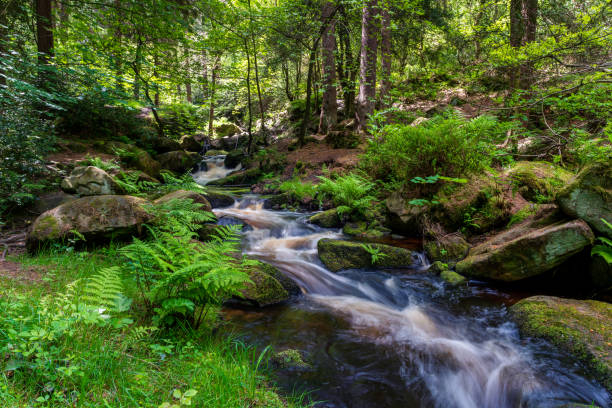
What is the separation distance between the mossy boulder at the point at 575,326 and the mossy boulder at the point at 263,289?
3.11 m

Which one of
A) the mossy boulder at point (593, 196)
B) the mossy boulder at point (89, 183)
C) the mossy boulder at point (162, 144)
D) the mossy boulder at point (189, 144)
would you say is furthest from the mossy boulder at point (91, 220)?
the mossy boulder at point (189, 144)

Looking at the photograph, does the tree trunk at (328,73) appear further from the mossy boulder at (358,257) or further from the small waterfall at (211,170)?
the mossy boulder at (358,257)

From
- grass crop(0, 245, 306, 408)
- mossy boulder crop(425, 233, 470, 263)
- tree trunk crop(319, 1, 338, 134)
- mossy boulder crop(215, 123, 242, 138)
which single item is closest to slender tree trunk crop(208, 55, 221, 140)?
mossy boulder crop(215, 123, 242, 138)

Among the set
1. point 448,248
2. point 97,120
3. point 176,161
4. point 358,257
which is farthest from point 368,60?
point 97,120

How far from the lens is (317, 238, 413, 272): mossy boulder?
5.48 metres

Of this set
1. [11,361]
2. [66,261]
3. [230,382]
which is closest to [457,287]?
[230,382]

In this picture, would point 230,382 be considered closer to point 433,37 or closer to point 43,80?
point 43,80

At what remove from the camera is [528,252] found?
4215 mm

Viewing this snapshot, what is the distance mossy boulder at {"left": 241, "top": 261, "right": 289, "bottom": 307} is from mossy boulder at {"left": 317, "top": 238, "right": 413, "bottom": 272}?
1.39 meters

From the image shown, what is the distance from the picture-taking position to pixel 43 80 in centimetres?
739

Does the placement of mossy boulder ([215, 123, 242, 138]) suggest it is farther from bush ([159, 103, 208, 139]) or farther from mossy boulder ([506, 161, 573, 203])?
mossy boulder ([506, 161, 573, 203])

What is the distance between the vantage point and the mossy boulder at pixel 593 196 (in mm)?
3875

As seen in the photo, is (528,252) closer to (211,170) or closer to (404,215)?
(404,215)

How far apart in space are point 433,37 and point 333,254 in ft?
54.0
